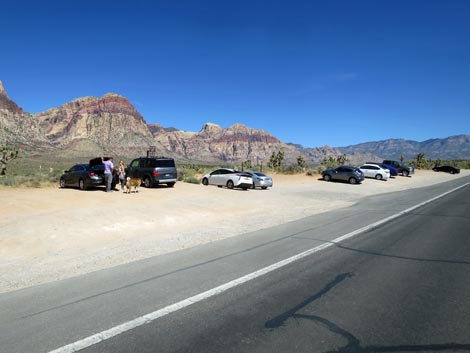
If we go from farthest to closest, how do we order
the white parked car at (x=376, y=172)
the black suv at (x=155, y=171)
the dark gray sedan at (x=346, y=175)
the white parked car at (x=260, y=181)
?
the white parked car at (x=376, y=172)
the dark gray sedan at (x=346, y=175)
the white parked car at (x=260, y=181)
the black suv at (x=155, y=171)

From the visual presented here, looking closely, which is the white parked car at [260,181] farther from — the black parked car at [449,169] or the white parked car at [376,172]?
the black parked car at [449,169]

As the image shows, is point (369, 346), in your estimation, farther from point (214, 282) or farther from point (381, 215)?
point (381, 215)

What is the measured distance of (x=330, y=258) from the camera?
25.0 feet

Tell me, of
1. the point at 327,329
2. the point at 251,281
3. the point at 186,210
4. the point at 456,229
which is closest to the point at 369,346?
the point at 327,329

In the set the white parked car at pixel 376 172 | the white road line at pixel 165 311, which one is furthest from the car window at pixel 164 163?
the white parked car at pixel 376 172

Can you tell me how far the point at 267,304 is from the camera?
16.6ft

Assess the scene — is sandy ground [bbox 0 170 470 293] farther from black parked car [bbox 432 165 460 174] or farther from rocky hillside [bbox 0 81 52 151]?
rocky hillside [bbox 0 81 52 151]

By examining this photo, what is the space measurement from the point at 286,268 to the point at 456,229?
23.4 feet

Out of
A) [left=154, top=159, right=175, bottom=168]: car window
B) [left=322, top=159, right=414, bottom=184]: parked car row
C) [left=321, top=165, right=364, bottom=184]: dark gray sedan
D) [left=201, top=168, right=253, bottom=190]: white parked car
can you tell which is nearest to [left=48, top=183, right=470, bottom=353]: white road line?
[left=154, top=159, right=175, bottom=168]: car window

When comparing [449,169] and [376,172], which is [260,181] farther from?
[449,169]

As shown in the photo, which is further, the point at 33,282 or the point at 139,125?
the point at 139,125

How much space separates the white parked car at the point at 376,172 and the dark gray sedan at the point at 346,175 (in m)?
5.88

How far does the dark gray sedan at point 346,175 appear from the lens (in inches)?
1449

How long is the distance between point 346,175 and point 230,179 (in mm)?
14791
